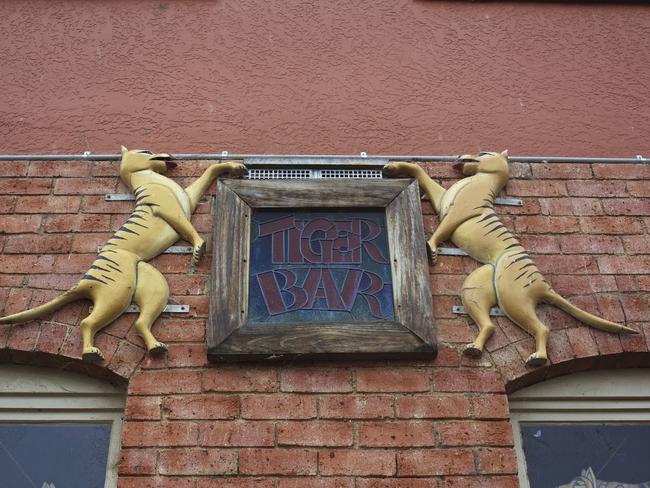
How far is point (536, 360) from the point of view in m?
3.37

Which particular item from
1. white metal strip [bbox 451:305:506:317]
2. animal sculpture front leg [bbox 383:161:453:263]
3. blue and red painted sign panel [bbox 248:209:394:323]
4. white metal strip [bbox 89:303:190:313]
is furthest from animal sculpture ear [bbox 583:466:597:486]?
white metal strip [bbox 89:303:190:313]

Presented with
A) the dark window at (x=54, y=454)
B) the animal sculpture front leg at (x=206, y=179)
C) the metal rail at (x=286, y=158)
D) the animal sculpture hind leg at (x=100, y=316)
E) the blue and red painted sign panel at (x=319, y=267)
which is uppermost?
the metal rail at (x=286, y=158)

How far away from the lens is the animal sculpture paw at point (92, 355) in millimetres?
3279

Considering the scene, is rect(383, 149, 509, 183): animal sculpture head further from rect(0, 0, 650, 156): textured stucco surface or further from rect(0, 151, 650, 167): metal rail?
rect(0, 0, 650, 156): textured stucco surface

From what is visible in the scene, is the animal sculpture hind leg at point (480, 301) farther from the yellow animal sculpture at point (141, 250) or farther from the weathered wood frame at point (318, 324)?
the yellow animal sculpture at point (141, 250)

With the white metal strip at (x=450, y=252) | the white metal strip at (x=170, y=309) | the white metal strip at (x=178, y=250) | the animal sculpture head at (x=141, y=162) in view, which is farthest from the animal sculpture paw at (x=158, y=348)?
the white metal strip at (x=450, y=252)

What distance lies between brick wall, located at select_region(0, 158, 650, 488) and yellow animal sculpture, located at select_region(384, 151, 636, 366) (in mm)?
55

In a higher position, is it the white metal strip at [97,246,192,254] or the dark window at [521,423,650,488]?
the white metal strip at [97,246,192,254]

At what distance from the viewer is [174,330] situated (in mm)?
3432

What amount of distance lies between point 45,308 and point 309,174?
4.29ft

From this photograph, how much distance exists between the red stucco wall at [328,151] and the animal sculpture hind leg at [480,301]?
0.19 ft

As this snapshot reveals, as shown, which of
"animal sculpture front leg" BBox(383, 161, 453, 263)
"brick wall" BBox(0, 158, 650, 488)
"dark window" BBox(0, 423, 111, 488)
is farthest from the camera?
"animal sculpture front leg" BBox(383, 161, 453, 263)

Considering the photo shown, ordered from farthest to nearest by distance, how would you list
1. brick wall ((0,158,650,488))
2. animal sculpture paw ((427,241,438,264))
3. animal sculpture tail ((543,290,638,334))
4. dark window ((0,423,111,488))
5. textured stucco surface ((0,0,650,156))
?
textured stucco surface ((0,0,650,156))
animal sculpture paw ((427,241,438,264))
animal sculpture tail ((543,290,638,334))
dark window ((0,423,111,488))
brick wall ((0,158,650,488))

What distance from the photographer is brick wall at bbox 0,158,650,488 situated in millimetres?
3123
